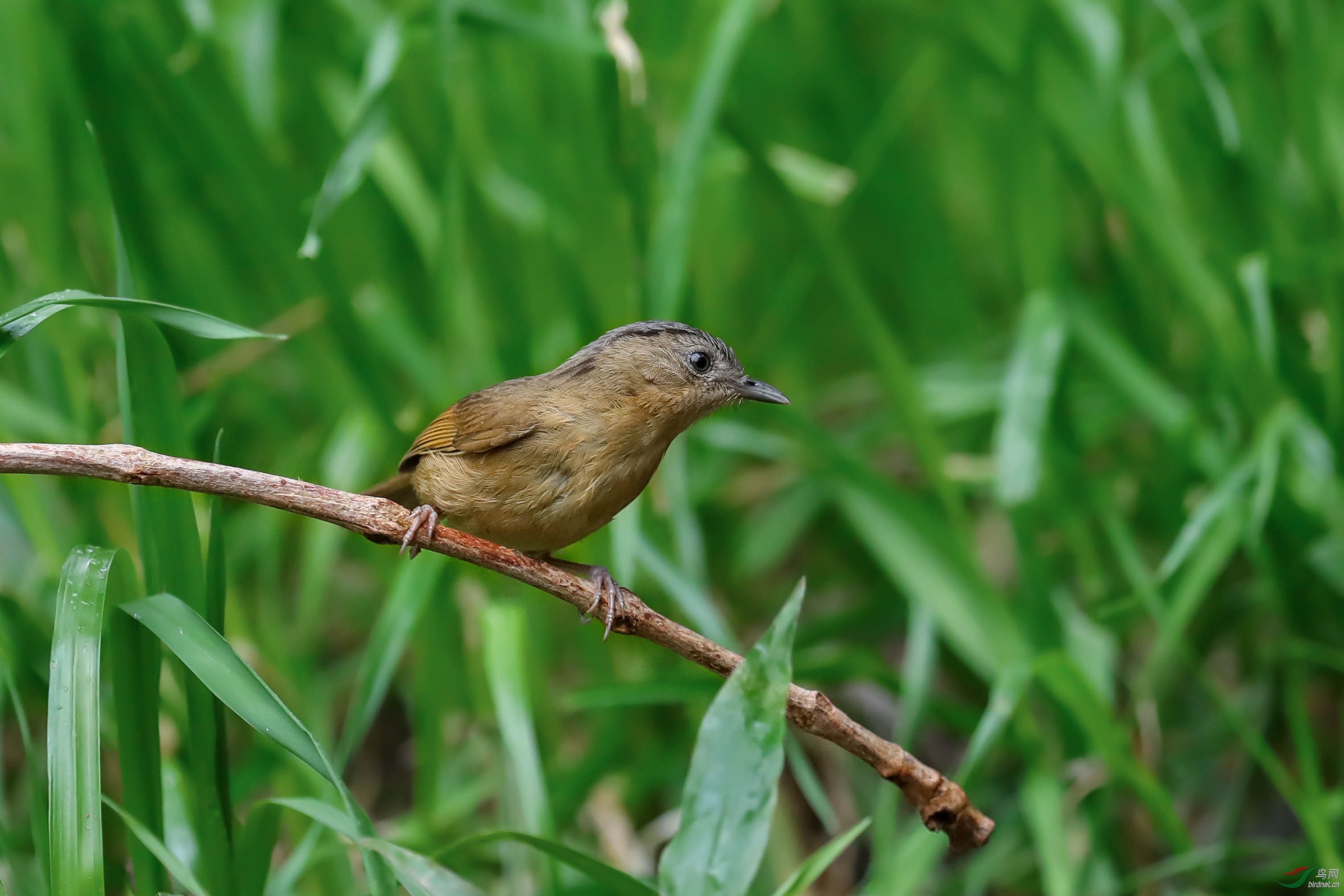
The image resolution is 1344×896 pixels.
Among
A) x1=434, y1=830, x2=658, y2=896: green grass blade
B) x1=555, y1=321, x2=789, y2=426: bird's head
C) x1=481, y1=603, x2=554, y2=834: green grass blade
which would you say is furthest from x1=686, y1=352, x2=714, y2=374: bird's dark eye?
x1=434, y1=830, x2=658, y2=896: green grass blade

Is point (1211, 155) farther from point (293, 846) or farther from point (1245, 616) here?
point (293, 846)

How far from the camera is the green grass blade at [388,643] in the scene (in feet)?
9.00

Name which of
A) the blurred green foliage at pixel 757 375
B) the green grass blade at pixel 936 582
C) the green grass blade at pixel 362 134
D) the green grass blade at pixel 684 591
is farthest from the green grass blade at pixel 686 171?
the green grass blade at pixel 936 582

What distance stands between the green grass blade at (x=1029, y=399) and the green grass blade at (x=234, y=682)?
6.33ft

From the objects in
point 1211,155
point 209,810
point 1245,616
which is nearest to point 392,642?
point 209,810

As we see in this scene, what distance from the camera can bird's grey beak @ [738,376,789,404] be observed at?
106 inches

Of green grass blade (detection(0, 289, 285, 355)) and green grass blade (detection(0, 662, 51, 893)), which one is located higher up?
green grass blade (detection(0, 289, 285, 355))

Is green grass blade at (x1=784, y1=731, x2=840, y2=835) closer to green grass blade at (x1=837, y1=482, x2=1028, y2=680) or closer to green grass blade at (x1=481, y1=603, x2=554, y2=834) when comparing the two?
green grass blade at (x1=481, y1=603, x2=554, y2=834)

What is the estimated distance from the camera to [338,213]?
3838 millimetres

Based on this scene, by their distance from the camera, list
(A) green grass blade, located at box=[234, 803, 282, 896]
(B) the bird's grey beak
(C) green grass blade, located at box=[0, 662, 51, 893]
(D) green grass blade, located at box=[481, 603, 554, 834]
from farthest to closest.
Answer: (B) the bird's grey beak
(D) green grass blade, located at box=[481, 603, 554, 834]
(A) green grass blade, located at box=[234, 803, 282, 896]
(C) green grass blade, located at box=[0, 662, 51, 893]

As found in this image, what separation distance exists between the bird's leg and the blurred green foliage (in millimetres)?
391

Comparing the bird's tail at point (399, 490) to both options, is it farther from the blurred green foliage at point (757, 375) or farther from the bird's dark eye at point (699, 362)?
the bird's dark eye at point (699, 362)

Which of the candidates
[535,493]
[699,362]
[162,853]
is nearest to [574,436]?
[535,493]

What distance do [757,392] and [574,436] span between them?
0.45m
